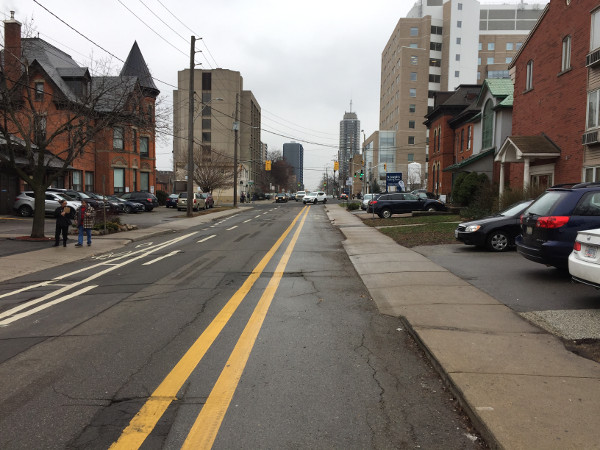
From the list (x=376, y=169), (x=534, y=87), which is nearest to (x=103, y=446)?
(x=534, y=87)

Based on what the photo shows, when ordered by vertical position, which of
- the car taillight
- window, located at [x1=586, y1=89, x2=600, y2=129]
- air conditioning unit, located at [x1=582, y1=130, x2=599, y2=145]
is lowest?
the car taillight

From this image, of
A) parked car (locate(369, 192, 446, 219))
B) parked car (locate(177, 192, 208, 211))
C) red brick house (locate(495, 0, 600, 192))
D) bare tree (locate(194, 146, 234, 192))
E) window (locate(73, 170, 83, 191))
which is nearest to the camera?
red brick house (locate(495, 0, 600, 192))

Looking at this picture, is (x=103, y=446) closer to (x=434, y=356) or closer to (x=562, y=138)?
(x=434, y=356)

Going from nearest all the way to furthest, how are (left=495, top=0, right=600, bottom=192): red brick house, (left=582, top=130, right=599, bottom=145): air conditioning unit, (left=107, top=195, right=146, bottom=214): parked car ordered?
(left=582, top=130, right=599, bottom=145): air conditioning unit, (left=495, top=0, right=600, bottom=192): red brick house, (left=107, top=195, right=146, bottom=214): parked car

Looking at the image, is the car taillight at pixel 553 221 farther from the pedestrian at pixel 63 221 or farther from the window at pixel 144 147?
the window at pixel 144 147

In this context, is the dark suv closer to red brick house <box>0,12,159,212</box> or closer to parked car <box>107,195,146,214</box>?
red brick house <box>0,12,159,212</box>

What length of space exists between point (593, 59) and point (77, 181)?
37.5 metres

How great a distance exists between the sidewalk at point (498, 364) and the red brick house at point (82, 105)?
13773 millimetres

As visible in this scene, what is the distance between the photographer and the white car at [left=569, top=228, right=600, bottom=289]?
20.0 ft

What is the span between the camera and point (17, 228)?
20672mm

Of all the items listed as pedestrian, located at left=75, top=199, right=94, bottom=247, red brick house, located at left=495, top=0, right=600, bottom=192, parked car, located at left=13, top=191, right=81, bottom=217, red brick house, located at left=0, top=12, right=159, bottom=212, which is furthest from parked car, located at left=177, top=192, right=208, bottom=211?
red brick house, located at left=495, top=0, right=600, bottom=192

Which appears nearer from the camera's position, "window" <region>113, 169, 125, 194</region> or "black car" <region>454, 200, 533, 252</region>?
"black car" <region>454, 200, 533, 252</region>

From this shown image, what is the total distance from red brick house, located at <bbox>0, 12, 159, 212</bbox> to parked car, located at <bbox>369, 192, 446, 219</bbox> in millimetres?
14189

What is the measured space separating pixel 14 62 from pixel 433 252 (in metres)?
18.2
